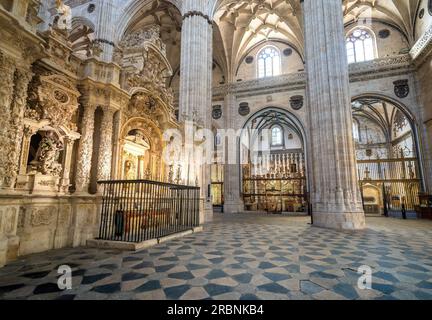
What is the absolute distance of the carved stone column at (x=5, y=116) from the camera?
3.59 metres

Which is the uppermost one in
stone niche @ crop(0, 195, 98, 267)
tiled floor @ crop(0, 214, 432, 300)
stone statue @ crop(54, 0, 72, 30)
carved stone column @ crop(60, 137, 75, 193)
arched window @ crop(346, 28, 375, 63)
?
arched window @ crop(346, 28, 375, 63)

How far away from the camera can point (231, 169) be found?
1994cm

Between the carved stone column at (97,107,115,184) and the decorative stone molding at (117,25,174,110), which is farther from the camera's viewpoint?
the decorative stone molding at (117,25,174,110)

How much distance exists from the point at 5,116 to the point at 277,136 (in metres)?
33.0

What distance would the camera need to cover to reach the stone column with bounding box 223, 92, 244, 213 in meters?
19.2

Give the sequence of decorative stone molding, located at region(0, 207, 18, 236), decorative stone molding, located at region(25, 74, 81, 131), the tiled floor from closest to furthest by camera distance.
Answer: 1. the tiled floor
2. decorative stone molding, located at region(0, 207, 18, 236)
3. decorative stone molding, located at region(25, 74, 81, 131)

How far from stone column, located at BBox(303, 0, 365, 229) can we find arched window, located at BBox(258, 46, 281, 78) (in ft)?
35.5

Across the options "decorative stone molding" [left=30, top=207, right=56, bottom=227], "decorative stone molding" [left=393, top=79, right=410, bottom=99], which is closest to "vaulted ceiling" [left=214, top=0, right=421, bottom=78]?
"decorative stone molding" [left=393, top=79, right=410, bottom=99]

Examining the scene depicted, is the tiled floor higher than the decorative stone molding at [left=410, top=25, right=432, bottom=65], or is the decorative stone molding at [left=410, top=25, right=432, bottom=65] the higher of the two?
the decorative stone molding at [left=410, top=25, right=432, bottom=65]

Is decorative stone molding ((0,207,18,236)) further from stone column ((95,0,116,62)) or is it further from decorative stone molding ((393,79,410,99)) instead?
decorative stone molding ((393,79,410,99))

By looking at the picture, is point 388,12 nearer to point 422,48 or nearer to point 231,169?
point 422,48

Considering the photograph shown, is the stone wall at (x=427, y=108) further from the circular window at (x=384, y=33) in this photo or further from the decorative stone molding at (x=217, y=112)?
the decorative stone molding at (x=217, y=112)

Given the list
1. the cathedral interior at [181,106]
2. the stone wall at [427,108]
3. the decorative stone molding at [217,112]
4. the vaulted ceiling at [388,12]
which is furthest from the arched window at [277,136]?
the stone wall at [427,108]
